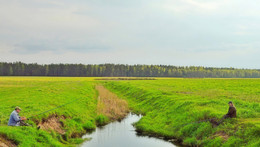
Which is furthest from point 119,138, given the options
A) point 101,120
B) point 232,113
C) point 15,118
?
point 232,113

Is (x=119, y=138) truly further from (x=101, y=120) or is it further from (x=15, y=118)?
(x=15, y=118)

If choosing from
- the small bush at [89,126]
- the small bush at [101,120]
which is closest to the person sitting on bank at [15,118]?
the small bush at [89,126]

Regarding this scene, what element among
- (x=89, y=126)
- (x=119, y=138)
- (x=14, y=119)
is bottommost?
(x=119, y=138)

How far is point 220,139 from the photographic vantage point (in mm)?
18516

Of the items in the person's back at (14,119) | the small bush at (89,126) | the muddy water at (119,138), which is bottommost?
the muddy water at (119,138)

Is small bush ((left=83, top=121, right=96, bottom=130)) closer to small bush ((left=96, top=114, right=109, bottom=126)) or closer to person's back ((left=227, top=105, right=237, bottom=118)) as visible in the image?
small bush ((left=96, top=114, right=109, bottom=126))

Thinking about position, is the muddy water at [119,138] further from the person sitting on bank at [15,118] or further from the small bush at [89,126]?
the person sitting on bank at [15,118]

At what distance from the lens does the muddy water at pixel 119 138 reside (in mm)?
21688

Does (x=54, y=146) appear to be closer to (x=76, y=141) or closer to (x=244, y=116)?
(x=76, y=141)

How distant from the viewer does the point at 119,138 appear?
23625mm

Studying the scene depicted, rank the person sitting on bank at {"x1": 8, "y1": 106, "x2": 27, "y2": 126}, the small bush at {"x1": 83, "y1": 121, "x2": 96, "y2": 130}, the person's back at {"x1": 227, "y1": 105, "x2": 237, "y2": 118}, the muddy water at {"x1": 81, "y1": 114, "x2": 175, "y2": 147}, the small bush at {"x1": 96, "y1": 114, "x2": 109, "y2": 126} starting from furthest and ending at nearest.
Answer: the small bush at {"x1": 96, "y1": 114, "x2": 109, "y2": 126} → the small bush at {"x1": 83, "y1": 121, "x2": 96, "y2": 130} → the muddy water at {"x1": 81, "y1": 114, "x2": 175, "y2": 147} → the person's back at {"x1": 227, "y1": 105, "x2": 237, "y2": 118} → the person sitting on bank at {"x1": 8, "y1": 106, "x2": 27, "y2": 126}

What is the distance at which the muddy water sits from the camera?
21688 millimetres

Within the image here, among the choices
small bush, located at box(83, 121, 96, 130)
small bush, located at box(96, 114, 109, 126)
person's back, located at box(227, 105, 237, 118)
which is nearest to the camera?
person's back, located at box(227, 105, 237, 118)

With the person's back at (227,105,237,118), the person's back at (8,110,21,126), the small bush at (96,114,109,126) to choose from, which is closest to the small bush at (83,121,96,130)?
the small bush at (96,114,109,126)
